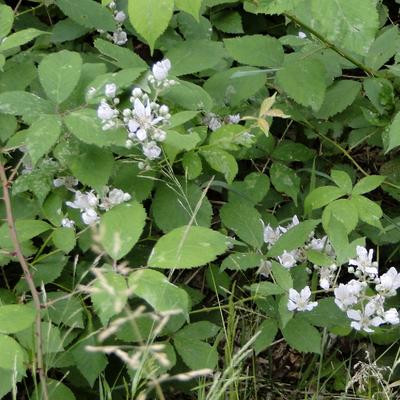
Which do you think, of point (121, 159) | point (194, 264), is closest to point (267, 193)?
point (121, 159)

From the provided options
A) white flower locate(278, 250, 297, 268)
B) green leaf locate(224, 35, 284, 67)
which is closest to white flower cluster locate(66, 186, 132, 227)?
white flower locate(278, 250, 297, 268)

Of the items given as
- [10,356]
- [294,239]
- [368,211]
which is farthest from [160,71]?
[10,356]

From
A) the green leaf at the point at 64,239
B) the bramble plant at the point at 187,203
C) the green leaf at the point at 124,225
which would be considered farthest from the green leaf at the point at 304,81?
the green leaf at the point at 64,239

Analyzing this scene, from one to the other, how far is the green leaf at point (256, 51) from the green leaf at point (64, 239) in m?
0.74

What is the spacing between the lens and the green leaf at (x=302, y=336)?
218 centimetres

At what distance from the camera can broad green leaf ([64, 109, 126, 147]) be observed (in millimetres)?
1981

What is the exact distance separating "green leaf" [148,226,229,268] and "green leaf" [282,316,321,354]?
458 millimetres

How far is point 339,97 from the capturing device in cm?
264

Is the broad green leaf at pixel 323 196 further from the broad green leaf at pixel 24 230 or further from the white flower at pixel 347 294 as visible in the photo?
the broad green leaf at pixel 24 230

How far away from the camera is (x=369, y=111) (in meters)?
2.68

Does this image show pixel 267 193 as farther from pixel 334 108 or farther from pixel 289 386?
pixel 289 386

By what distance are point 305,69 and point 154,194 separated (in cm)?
60

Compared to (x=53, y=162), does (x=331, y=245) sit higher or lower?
lower

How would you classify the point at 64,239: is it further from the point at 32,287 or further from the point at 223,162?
the point at 223,162
